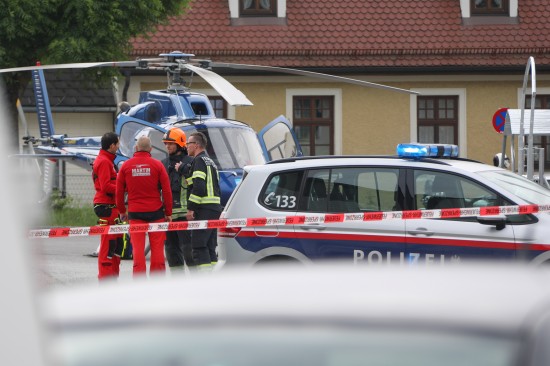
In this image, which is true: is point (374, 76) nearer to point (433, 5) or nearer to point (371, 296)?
point (433, 5)

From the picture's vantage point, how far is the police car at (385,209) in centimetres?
988

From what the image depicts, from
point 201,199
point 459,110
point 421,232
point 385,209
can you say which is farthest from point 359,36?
point 421,232

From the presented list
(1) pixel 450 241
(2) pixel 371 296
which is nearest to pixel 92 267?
(1) pixel 450 241

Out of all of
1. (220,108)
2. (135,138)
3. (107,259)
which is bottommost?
(107,259)

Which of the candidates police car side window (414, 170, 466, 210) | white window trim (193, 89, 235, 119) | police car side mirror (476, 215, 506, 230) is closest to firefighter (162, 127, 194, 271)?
police car side window (414, 170, 466, 210)

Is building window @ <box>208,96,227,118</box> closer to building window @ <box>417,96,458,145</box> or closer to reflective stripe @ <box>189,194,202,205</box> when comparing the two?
building window @ <box>417,96,458,145</box>

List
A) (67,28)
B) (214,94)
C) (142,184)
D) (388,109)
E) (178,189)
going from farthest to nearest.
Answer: (388,109) < (214,94) < (67,28) < (178,189) < (142,184)

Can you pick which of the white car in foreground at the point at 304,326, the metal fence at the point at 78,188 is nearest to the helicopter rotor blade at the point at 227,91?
the metal fence at the point at 78,188

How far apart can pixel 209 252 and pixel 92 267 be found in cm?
350

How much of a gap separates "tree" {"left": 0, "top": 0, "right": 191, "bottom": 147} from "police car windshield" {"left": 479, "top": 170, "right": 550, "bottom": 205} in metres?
14.5

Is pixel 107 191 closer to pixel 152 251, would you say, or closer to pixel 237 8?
pixel 152 251

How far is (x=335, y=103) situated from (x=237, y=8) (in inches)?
147

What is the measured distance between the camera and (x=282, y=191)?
10562 mm

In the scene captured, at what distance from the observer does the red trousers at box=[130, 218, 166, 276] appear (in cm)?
1139
